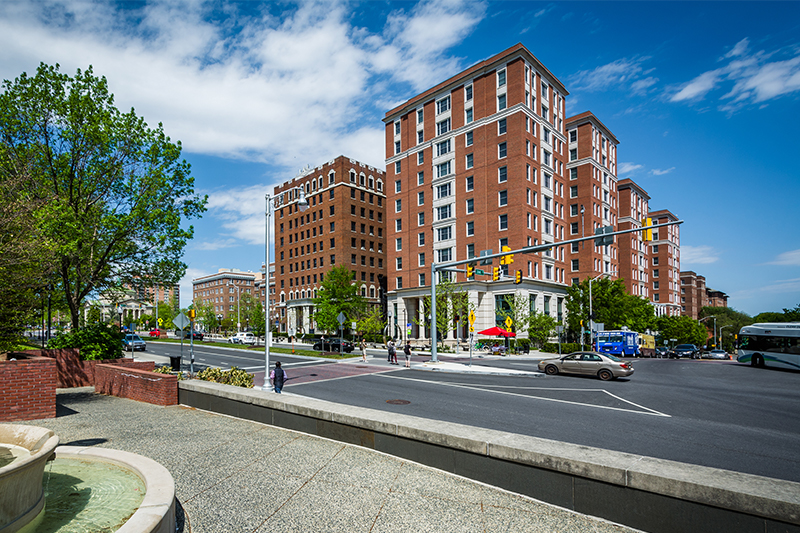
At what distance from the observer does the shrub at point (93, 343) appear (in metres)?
18.6

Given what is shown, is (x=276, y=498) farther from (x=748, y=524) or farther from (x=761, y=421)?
(x=761, y=421)

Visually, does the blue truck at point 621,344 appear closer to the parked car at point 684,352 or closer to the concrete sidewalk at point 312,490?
the parked car at point 684,352

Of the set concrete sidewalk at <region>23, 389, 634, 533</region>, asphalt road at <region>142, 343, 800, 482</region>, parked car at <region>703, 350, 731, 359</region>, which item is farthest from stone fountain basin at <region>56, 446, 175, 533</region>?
parked car at <region>703, 350, 731, 359</region>

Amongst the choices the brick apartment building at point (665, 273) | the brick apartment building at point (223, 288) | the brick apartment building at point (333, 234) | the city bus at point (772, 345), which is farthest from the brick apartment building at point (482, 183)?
the brick apartment building at point (223, 288)

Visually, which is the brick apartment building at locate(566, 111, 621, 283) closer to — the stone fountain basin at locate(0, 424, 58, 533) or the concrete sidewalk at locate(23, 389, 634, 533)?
the concrete sidewalk at locate(23, 389, 634, 533)

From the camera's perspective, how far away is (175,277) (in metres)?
24.8

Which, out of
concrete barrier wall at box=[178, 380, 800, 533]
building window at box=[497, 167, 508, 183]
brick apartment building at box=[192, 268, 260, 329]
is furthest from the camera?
brick apartment building at box=[192, 268, 260, 329]

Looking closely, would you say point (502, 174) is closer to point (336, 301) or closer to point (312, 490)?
point (336, 301)

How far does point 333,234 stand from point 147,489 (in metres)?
70.2

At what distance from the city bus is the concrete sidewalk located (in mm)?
33269

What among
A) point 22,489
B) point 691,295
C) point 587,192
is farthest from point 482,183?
point 691,295

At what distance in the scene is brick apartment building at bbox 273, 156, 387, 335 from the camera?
73.6 m

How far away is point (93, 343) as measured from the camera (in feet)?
62.1

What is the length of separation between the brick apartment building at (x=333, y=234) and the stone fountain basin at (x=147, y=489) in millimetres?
64438
